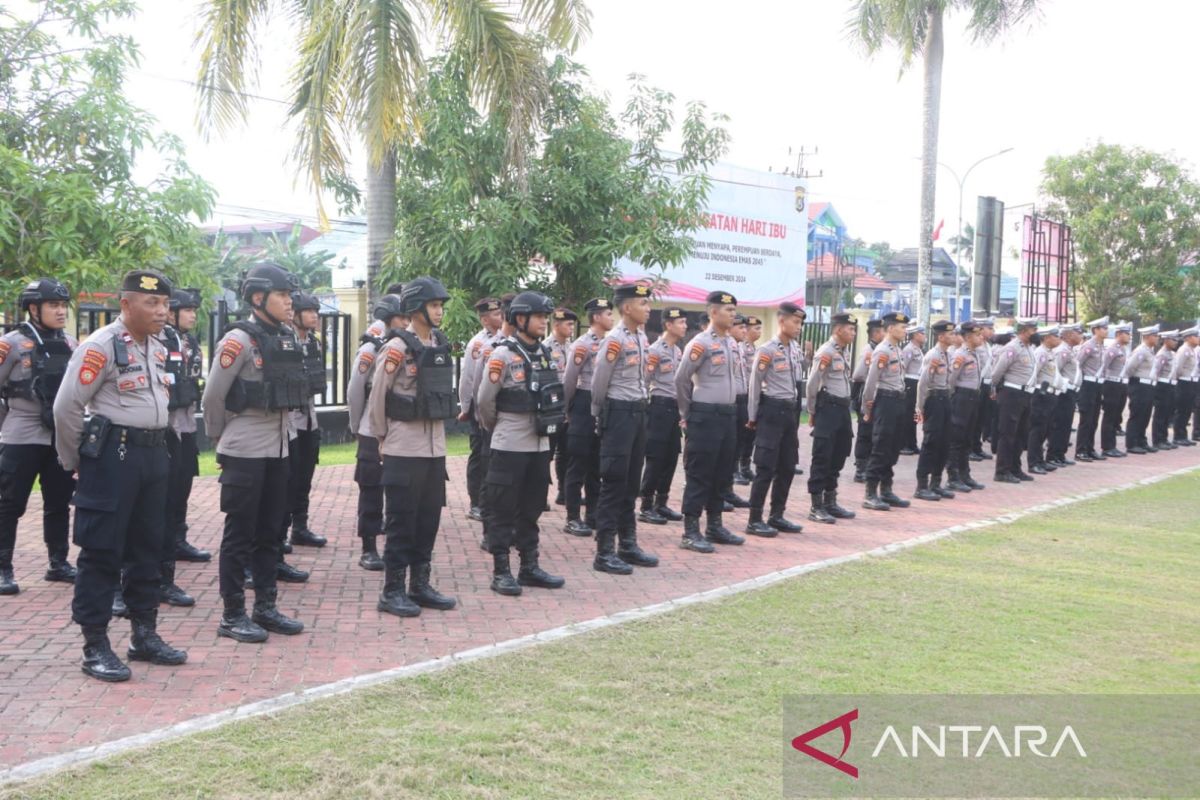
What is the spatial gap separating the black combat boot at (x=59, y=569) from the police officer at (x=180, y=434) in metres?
0.69

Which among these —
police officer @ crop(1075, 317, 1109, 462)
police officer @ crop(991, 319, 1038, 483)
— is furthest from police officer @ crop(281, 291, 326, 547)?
police officer @ crop(1075, 317, 1109, 462)

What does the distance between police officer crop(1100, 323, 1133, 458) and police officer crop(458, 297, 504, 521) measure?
11665mm

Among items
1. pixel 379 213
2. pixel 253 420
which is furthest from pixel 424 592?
pixel 379 213

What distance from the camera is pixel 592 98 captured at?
16000mm

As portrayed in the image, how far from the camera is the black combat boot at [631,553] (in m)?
8.23

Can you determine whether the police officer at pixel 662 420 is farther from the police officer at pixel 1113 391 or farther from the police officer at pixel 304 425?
the police officer at pixel 1113 391

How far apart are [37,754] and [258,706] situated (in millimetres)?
908

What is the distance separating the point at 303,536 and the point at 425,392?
2856 mm

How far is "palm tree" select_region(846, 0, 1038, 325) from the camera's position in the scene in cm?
2145

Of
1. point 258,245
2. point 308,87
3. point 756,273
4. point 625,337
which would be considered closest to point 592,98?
point 308,87

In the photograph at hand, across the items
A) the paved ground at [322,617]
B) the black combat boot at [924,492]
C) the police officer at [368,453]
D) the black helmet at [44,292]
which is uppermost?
the black helmet at [44,292]

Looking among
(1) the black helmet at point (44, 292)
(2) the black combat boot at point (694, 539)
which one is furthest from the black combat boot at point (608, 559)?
(1) the black helmet at point (44, 292)

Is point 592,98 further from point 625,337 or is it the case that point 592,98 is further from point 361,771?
point 361,771

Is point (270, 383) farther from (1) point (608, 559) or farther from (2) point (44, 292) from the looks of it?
(1) point (608, 559)
